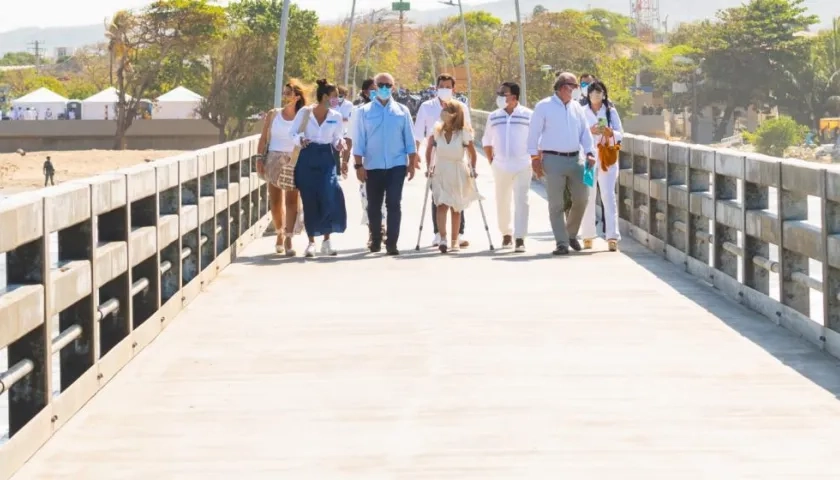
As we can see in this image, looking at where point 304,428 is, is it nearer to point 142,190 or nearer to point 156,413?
point 156,413

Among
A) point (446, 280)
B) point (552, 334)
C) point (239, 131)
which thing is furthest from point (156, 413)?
point (239, 131)

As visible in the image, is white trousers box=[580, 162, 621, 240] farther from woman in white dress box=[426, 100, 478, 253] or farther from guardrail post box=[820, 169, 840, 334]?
guardrail post box=[820, 169, 840, 334]

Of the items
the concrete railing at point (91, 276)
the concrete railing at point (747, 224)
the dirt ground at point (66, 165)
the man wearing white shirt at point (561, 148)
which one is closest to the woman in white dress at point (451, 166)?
the man wearing white shirt at point (561, 148)

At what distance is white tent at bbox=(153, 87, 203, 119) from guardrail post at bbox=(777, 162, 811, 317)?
9831 centimetres

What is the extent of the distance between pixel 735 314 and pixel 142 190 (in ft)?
13.5

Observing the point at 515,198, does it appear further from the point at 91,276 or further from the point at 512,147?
the point at 91,276

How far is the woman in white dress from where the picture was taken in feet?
58.0

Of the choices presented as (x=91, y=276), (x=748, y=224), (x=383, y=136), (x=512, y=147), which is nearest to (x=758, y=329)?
(x=748, y=224)

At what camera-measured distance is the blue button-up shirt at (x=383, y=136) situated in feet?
57.3

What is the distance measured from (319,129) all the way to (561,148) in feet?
7.38

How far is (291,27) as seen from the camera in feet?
331

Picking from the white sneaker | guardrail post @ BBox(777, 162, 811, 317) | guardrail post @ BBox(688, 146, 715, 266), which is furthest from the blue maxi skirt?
guardrail post @ BBox(777, 162, 811, 317)

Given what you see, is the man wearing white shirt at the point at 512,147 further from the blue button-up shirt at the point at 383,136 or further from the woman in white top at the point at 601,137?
the blue button-up shirt at the point at 383,136

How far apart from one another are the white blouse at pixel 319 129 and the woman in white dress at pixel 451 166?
45.2 inches
